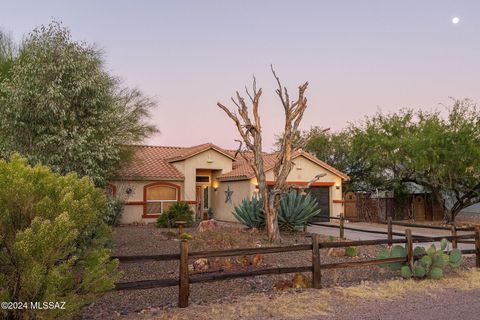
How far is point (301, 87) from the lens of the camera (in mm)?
14516

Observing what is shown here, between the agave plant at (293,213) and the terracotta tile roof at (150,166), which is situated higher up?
the terracotta tile roof at (150,166)

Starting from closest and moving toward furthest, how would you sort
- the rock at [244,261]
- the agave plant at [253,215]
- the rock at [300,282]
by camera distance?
the rock at [300,282] < the rock at [244,261] < the agave plant at [253,215]

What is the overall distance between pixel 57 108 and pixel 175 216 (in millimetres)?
10146

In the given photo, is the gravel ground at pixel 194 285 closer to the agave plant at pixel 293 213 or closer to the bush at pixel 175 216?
the agave plant at pixel 293 213

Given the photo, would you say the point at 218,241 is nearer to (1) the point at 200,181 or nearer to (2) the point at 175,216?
(2) the point at 175,216

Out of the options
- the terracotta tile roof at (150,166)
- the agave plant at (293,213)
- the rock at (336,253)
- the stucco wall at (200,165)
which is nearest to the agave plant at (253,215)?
the agave plant at (293,213)

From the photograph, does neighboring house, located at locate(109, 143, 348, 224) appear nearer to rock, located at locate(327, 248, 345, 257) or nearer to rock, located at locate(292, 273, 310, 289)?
rock, located at locate(327, 248, 345, 257)

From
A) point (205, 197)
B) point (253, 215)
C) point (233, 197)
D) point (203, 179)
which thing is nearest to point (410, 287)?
point (253, 215)

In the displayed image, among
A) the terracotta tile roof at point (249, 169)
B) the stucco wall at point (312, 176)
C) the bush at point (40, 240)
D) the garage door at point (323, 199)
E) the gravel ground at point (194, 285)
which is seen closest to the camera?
the bush at point (40, 240)

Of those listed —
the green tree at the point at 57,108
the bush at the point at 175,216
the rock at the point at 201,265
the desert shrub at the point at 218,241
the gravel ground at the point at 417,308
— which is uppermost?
the green tree at the point at 57,108

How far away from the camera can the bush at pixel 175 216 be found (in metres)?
21.0

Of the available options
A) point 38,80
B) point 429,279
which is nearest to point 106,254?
point 429,279

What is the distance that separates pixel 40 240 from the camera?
473 cm

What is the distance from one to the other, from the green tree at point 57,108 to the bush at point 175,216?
7633 millimetres
